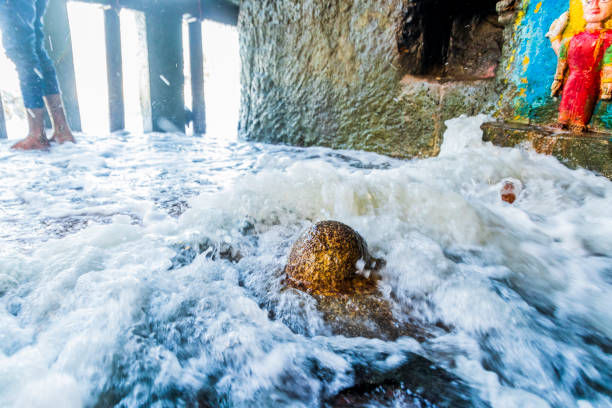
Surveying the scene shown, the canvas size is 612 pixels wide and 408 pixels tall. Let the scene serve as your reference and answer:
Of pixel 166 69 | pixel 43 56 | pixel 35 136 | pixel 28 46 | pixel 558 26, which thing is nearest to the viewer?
pixel 558 26

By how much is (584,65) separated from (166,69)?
7373 mm

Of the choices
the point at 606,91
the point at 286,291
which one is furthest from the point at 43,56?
the point at 606,91

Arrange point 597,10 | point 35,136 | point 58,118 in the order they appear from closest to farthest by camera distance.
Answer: point 597,10 → point 35,136 → point 58,118

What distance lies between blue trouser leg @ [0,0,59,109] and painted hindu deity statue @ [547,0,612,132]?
5.84 meters

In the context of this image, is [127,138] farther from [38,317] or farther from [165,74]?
[38,317]

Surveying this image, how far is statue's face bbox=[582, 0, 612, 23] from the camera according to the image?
2592 mm

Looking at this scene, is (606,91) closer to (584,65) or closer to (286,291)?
(584,65)

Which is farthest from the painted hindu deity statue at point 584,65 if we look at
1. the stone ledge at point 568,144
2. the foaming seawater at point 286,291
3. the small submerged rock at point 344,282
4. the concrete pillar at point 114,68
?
the concrete pillar at point 114,68

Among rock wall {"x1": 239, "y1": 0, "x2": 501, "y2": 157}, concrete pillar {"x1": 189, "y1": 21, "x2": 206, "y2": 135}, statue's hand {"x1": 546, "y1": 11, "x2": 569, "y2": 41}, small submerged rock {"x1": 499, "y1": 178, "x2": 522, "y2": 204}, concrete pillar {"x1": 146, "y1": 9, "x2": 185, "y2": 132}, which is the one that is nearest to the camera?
small submerged rock {"x1": 499, "y1": 178, "x2": 522, "y2": 204}

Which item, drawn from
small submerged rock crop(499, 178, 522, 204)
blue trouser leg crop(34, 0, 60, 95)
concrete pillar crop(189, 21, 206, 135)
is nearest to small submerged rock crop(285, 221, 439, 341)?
small submerged rock crop(499, 178, 522, 204)

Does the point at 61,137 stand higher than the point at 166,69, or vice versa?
the point at 166,69

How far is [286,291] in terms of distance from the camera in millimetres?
1637

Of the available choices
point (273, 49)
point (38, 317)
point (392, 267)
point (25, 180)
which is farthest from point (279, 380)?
point (273, 49)

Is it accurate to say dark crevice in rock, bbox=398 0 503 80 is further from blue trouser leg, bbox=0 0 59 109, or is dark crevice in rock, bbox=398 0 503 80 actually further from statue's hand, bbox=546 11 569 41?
blue trouser leg, bbox=0 0 59 109
